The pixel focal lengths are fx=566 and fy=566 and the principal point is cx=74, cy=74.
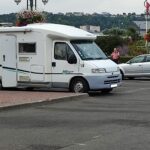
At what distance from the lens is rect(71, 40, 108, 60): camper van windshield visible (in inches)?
816

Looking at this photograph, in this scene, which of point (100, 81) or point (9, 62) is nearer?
point (100, 81)

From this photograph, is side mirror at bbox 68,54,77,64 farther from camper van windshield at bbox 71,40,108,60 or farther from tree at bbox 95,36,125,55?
tree at bbox 95,36,125,55

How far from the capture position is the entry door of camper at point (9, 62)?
2200 cm

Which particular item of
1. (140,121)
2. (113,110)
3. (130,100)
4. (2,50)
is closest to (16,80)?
(2,50)

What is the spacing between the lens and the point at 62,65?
20891mm

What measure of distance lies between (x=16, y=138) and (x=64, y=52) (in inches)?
399

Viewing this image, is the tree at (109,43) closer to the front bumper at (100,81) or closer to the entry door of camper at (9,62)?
the entry door of camper at (9,62)

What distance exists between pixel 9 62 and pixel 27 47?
3.25ft

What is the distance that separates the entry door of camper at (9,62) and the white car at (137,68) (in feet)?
33.5

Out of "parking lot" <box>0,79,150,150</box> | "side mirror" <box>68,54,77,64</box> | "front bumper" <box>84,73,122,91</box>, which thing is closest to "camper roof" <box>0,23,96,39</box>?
"side mirror" <box>68,54,77,64</box>

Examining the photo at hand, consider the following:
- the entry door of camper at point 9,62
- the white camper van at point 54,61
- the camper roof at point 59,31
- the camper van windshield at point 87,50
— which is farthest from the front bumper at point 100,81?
the entry door of camper at point 9,62

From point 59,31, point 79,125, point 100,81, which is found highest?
point 59,31

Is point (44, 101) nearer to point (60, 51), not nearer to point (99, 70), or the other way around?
point (99, 70)

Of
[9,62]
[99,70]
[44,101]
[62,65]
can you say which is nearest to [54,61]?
[62,65]
